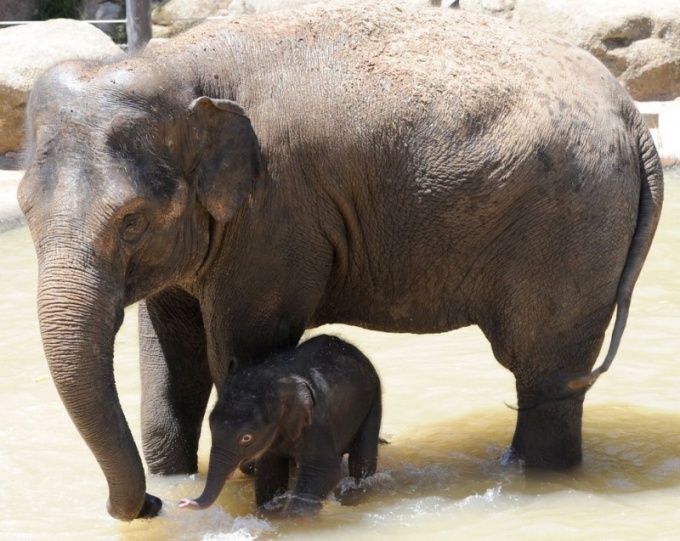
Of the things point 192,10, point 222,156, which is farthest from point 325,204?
point 192,10

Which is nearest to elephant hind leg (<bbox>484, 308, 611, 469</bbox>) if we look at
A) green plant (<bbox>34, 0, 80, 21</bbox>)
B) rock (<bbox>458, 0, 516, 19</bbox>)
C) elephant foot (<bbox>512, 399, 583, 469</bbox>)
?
elephant foot (<bbox>512, 399, 583, 469</bbox>)

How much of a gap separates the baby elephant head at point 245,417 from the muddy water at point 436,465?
13.1 inches

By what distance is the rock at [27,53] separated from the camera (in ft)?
41.7

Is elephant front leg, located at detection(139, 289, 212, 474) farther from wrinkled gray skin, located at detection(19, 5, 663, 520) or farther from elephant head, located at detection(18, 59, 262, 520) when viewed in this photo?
elephant head, located at detection(18, 59, 262, 520)

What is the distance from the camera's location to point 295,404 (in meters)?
4.91

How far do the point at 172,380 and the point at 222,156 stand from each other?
50.8 inches

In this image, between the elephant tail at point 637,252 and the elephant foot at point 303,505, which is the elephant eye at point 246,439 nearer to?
the elephant foot at point 303,505

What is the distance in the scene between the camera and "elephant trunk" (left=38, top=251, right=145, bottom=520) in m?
4.25

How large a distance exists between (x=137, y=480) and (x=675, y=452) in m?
2.66

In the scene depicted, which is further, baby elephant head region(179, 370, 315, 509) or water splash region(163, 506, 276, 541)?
water splash region(163, 506, 276, 541)

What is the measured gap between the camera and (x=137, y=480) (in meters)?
4.52

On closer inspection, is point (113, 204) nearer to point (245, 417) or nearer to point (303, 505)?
point (245, 417)

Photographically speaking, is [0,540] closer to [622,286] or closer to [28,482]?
[28,482]

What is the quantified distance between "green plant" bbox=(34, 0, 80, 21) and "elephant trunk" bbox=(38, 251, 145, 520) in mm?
17068
